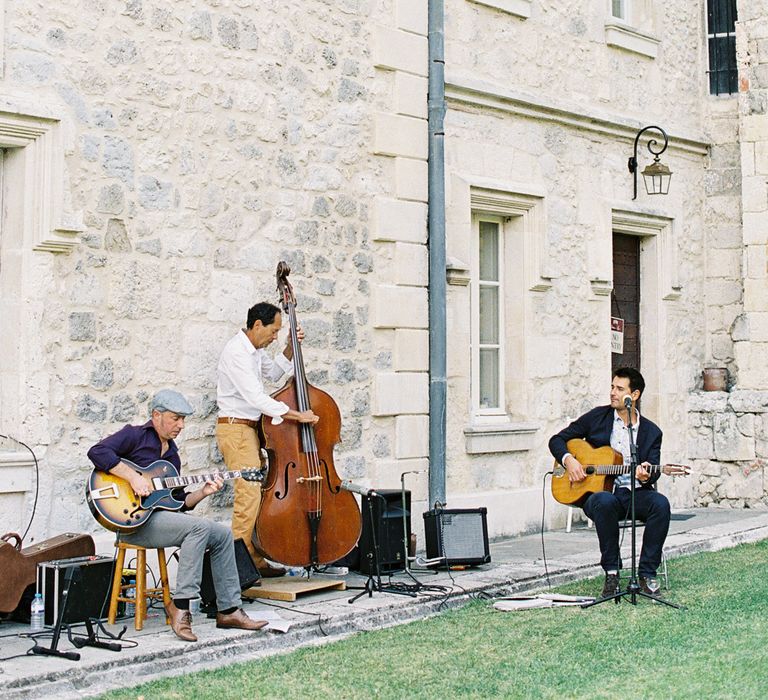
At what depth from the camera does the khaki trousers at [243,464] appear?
773 cm

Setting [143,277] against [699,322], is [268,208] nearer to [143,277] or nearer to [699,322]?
[143,277]

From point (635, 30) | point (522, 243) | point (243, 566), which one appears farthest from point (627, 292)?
point (243, 566)

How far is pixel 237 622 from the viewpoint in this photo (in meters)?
6.61

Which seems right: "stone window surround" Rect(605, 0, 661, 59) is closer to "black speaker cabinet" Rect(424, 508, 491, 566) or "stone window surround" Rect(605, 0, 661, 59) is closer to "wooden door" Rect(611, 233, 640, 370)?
"wooden door" Rect(611, 233, 640, 370)

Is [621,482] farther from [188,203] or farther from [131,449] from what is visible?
[188,203]

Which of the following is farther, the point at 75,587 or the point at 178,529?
the point at 178,529

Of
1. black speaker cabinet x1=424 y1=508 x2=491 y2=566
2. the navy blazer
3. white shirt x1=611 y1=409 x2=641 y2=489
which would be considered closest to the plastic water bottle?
black speaker cabinet x1=424 y1=508 x2=491 y2=566

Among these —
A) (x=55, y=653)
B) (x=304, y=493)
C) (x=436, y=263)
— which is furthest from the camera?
(x=436, y=263)

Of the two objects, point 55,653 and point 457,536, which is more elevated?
point 457,536

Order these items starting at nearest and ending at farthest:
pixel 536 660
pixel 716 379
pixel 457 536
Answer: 1. pixel 536 660
2. pixel 457 536
3. pixel 716 379

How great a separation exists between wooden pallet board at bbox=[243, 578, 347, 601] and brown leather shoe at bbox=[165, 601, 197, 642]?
1.06 meters

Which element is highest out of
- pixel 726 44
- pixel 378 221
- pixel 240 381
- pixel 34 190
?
pixel 726 44

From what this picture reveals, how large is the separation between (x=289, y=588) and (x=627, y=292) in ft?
19.6

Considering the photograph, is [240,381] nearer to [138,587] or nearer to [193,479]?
[193,479]
